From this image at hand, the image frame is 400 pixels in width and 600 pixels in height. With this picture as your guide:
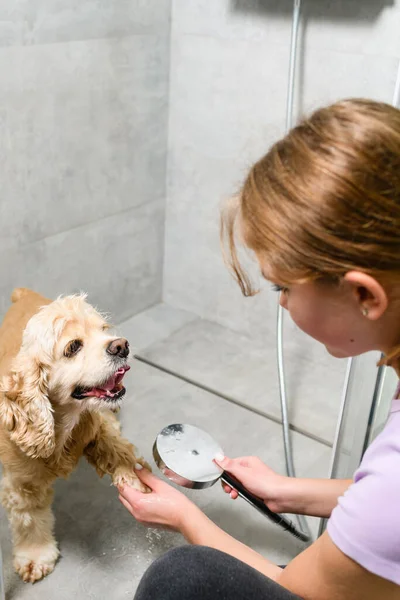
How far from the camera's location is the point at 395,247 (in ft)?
1.87

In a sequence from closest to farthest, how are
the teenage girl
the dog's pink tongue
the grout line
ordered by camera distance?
the teenage girl < the dog's pink tongue < the grout line

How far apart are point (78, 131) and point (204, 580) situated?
116 cm

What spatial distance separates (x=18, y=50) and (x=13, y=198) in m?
0.32

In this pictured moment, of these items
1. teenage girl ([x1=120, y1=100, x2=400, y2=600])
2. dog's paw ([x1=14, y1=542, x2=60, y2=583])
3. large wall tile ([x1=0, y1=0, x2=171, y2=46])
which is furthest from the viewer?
large wall tile ([x1=0, y1=0, x2=171, y2=46])

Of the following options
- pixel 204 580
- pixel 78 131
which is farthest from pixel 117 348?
pixel 78 131

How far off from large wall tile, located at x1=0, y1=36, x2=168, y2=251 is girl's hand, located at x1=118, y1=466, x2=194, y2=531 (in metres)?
0.77

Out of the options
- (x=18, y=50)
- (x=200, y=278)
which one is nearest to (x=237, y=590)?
(x=18, y=50)

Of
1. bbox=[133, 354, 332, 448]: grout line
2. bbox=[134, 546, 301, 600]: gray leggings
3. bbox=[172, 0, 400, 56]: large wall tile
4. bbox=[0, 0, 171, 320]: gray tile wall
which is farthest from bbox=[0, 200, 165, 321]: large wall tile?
bbox=[134, 546, 301, 600]: gray leggings

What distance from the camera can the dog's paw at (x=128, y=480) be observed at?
101 cm

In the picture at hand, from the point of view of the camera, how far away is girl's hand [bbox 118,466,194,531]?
2.84 ft

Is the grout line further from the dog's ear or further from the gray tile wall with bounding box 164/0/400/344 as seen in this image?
the dog's ear

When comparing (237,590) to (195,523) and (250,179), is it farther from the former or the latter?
(250,179)

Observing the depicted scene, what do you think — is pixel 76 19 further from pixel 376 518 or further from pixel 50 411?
pixel 376 518

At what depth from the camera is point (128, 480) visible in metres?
1.02
